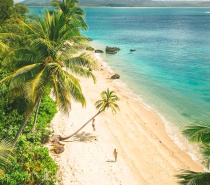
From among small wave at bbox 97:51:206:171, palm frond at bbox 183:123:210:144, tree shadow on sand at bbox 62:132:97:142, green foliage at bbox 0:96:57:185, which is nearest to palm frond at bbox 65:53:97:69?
green foliage at bbox 0:96:57:185

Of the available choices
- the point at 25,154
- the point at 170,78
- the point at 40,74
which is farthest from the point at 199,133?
the point at 170,78

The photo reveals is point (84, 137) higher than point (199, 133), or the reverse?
point (199, 133)

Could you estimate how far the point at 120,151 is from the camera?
56.2ft

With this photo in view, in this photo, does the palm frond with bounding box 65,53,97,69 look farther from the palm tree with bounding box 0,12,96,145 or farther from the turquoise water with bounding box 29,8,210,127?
the turquoise water with bounding box 29,8,210,127

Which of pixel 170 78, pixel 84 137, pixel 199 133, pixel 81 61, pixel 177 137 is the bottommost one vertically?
pixel 177 137

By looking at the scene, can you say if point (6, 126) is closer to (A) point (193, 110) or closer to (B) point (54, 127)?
(B) point (54, 127)

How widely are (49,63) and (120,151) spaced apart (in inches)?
424

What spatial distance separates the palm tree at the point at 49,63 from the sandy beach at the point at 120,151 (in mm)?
3387

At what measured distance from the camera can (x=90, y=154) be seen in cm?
1552

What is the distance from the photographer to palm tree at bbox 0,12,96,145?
9.96 metres

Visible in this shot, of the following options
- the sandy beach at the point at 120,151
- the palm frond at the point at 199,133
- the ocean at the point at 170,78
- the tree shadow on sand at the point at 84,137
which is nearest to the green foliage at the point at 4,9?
the sandy beach at the point at 120,151

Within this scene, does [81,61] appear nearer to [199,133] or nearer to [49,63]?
[49,63]

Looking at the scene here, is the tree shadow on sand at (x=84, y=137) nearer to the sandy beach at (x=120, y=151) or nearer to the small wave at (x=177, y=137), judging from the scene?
the sandy beach at (x=120, y=151)

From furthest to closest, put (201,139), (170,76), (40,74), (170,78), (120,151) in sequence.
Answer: (170,76), (170,78), (120,151), (40,74), (201,139)
